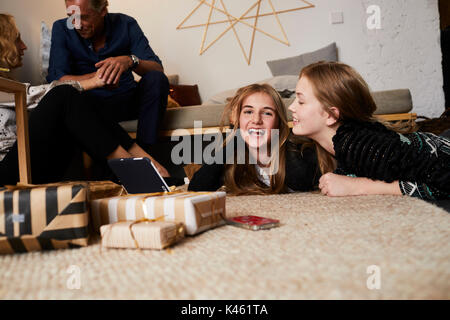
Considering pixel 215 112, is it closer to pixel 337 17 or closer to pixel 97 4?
pixel 97 4

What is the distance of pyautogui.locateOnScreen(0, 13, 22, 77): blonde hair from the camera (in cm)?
163

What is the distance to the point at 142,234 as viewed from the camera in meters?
0.58

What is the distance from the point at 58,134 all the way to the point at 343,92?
996 mm

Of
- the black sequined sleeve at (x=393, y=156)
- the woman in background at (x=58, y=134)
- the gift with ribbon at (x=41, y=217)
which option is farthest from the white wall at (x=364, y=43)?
the gift with ribbon at (x=41, y=217)

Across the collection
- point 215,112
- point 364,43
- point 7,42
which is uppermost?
point 364,43

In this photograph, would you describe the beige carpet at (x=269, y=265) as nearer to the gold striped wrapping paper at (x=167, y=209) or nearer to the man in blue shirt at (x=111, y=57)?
the gold striped wrapping paper at (x=167, y=209)

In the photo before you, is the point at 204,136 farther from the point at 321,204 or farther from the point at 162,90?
the point at 321,204

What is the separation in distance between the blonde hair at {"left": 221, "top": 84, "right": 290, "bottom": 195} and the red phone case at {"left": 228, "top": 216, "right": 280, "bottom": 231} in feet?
1.61

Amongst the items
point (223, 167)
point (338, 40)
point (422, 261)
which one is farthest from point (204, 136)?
point (422, 261)

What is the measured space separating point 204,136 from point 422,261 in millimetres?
1781

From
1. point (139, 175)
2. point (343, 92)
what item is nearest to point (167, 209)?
point (139, 175)

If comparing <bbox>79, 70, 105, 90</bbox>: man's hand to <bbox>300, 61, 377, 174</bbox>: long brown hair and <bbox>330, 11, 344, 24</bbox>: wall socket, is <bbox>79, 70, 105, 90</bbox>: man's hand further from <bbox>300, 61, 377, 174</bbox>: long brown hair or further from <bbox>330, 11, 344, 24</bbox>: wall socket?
<bbox>330, 11, 344, 24</bbox>: wall socket

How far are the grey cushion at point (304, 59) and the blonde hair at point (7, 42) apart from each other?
1.68m

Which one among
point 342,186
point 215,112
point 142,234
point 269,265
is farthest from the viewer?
point 215,112
